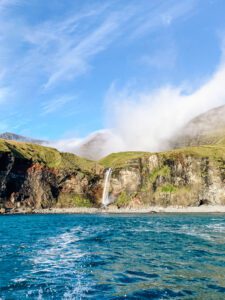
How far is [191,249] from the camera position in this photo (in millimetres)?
46594

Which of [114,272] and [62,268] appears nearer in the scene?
[114,272]

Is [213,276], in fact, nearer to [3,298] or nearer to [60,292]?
[60,292]

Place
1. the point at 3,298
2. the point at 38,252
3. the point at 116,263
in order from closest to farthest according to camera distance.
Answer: the point at 3,298
the point at 116,263
the point at 38,252

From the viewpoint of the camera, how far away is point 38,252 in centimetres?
4559

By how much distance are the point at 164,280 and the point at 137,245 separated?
2304 cm

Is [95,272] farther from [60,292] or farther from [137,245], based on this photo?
[137,245]

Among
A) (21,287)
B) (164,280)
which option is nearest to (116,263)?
(164,280)

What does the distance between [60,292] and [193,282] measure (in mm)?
9919

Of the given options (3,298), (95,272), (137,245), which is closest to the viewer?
(3,298)

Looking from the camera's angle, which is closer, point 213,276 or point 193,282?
point 193,282

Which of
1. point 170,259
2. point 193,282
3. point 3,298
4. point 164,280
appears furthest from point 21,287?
point 170,259

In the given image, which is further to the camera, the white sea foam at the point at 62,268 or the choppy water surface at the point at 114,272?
the white sea foam at the point at 62,268

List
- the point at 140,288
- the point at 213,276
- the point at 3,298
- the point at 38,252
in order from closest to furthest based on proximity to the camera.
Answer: the point at 3,298, the point at 140,288, the point at 213,276, the point at 38,252

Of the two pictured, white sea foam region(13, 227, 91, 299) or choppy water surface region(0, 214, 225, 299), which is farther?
white sea foam region(13, 227, 91, 299)
